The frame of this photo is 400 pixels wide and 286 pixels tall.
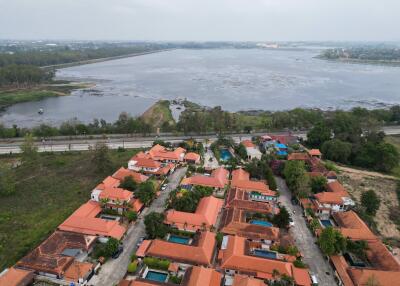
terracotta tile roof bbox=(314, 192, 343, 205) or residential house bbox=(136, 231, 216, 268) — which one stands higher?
terracotta tile roof bbox=(314, 192, 343, 205)

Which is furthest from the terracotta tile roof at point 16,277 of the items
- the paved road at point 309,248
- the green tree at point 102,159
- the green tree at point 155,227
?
the paved road at point 309,248

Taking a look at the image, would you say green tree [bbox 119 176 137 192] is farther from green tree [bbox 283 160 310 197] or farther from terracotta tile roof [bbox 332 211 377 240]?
terracotta tile roof [bbox 332 211 377 240]

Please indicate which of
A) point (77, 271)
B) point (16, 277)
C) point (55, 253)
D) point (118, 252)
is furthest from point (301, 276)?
point (16, 277)

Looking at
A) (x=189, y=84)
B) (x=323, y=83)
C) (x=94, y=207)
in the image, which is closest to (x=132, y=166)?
(x=94, y=207)

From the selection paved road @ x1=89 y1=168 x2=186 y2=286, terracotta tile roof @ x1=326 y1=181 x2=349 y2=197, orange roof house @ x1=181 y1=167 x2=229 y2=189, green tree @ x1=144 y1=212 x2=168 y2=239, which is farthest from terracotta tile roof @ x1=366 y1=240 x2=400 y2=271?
paved road @ x1=89 y1=168 x2=186 y2=286

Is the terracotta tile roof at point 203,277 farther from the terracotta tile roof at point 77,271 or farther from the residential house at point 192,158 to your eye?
the residential house at point 192,158

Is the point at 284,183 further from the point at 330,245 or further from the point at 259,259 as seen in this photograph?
the point at 259,259
